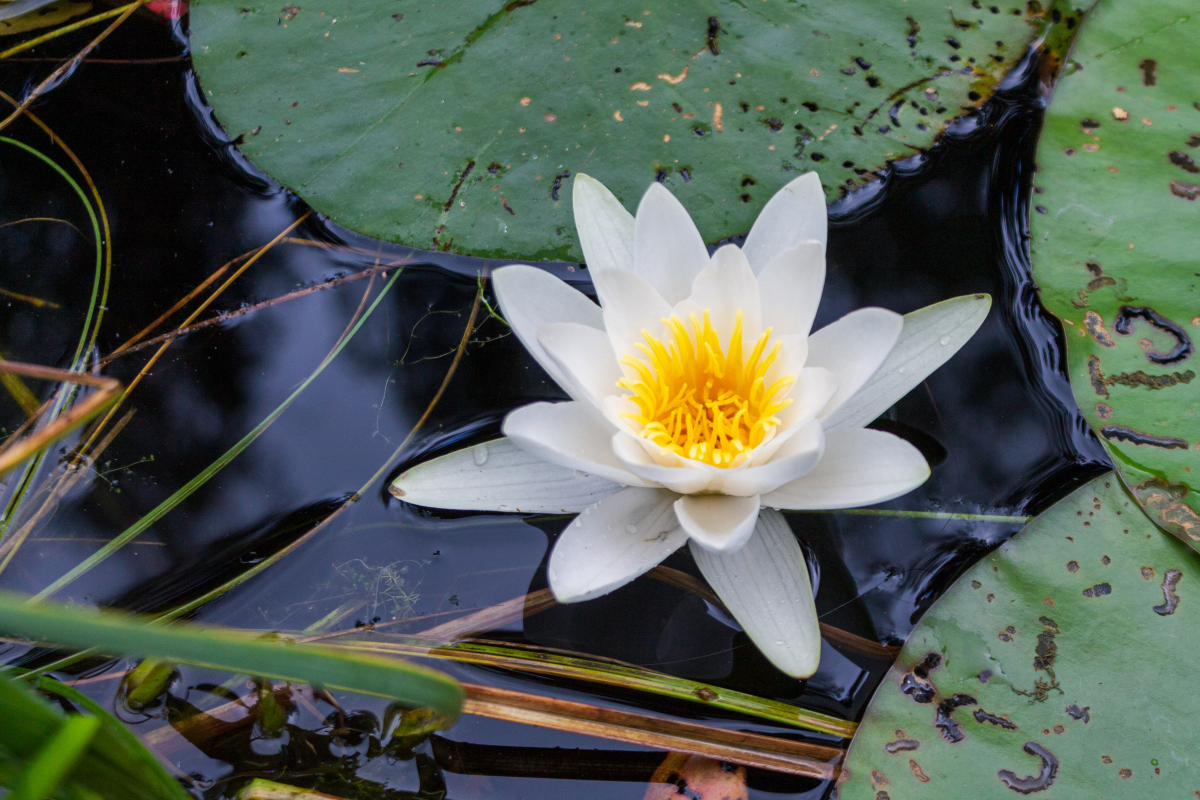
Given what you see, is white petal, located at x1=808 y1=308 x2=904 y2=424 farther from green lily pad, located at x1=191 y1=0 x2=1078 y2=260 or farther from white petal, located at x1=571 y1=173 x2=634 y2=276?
green lily pad, located at x1=191 y1=0 x2=1078 y2=260

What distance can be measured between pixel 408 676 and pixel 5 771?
0.86 meters

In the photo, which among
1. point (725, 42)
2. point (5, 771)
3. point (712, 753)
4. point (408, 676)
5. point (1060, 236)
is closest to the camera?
point (408, 676)

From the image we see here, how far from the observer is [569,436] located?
1712 mm

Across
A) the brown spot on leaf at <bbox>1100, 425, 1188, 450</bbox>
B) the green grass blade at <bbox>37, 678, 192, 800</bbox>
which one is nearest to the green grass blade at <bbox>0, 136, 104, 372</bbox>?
the green grass blade at <bbox>37, 678, 192, 800</bbox>

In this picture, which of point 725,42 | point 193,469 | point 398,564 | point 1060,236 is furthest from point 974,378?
point 193,469

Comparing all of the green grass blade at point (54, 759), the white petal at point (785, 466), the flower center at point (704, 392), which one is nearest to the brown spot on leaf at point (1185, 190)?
the flower center at point (704, 392)

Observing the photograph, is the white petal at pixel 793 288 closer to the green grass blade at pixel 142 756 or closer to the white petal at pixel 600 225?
the white petal at pixel 600 225

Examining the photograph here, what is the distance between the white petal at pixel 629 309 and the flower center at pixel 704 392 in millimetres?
24

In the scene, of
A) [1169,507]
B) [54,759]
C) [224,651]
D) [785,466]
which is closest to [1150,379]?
[1169,507]

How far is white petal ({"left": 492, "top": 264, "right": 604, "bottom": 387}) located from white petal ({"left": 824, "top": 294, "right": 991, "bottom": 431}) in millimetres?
740

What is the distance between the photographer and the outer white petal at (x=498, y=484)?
6.18 ft

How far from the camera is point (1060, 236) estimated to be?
2.12 meters

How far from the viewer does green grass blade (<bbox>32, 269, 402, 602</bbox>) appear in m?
2.21

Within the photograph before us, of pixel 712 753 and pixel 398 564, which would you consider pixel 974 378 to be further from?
pixel 398 564
